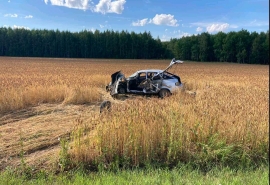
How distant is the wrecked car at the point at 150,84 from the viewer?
36.7 ft

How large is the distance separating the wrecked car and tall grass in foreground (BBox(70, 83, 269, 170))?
6.12 metres

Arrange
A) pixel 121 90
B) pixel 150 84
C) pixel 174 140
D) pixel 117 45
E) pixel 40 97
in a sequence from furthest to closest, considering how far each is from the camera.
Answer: pixel 117 45 → pixel 121 90 → pixel 150 84 → pixel 40 97 → pixel 174 140

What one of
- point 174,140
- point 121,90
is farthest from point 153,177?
point 121,90

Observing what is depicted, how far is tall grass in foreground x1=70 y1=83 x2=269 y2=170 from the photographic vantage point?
4102 millimetres

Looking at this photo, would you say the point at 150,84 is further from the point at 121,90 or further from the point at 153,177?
the point at 153,177

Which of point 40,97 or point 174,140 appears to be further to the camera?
point 40,97

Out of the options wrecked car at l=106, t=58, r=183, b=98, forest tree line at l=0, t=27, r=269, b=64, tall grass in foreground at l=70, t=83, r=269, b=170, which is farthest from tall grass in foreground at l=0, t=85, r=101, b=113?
forest tree line at l=0, t=27, r=269, b=64

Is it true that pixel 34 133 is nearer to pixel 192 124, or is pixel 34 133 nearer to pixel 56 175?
pixel 56 175

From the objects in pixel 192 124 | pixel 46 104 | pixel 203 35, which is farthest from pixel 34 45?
pixel 192 124

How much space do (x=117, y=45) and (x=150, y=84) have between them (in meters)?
79.9

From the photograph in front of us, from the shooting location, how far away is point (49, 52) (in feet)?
284

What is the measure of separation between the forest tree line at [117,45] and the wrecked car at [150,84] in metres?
68.5

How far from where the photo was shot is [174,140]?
14.2 ft

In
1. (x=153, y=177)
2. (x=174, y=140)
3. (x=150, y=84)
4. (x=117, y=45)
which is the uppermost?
(x=117, y=45)
